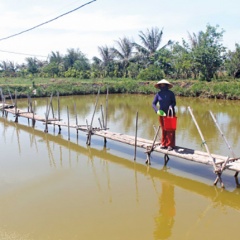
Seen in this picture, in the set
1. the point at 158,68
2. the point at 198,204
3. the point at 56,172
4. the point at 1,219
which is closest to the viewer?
the point at 1,219

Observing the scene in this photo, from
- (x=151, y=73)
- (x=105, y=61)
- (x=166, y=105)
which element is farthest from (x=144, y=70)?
(x=166, y=105)

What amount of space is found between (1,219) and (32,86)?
1860 cm

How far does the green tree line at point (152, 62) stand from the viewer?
73.4 ft

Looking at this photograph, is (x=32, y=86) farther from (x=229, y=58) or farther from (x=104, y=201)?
(x=104, y=201)

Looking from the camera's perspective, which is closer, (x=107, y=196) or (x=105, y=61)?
(x=107, y=196)

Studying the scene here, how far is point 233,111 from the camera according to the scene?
14031mm

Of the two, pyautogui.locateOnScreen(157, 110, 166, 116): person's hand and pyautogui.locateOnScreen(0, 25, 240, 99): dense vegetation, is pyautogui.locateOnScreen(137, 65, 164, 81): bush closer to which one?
pyautogui.locateOnScreen(0, 25, 240, 99): dense vegetation

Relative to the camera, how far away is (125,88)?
24234 mm

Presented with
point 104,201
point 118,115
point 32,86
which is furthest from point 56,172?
point 32,86

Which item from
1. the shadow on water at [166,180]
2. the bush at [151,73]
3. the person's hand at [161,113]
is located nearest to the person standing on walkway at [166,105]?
the person's hand at [161,113]

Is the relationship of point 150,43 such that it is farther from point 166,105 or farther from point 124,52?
point 166,105

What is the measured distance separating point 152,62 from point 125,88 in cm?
450

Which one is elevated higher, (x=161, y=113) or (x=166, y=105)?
(x=166, y=105)

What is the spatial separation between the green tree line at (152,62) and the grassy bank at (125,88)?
5.89 feet
